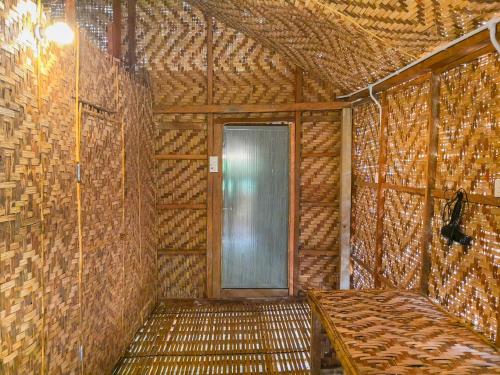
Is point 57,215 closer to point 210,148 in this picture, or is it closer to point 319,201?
point 210,148

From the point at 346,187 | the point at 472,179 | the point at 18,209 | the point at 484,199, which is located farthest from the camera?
the point at 346,187

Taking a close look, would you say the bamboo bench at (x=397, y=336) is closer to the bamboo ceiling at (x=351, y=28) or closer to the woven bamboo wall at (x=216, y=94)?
the bamboo ceiling at (x=351, y=28)

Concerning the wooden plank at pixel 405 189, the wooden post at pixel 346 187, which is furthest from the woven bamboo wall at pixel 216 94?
the wooden plank at pixel 405 189

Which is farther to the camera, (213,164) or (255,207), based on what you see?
(255,207)

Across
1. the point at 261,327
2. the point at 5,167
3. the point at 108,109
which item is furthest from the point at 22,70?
the point at 261,327

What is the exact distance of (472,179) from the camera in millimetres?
1884

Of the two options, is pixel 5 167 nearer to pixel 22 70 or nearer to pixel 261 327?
pixel 22 70

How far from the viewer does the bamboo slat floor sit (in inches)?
107

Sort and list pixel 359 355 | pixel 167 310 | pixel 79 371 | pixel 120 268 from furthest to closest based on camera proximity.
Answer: pixel 167 310, pixel 120 268, pixel 79 371, pixel 359 355

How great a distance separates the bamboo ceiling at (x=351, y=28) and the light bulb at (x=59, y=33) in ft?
4.49

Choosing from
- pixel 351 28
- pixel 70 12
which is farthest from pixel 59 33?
pixel 351 28

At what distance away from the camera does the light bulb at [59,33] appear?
1.83 meters

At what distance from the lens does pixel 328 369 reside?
2.59 metres

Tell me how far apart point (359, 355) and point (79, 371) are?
1687 mm
